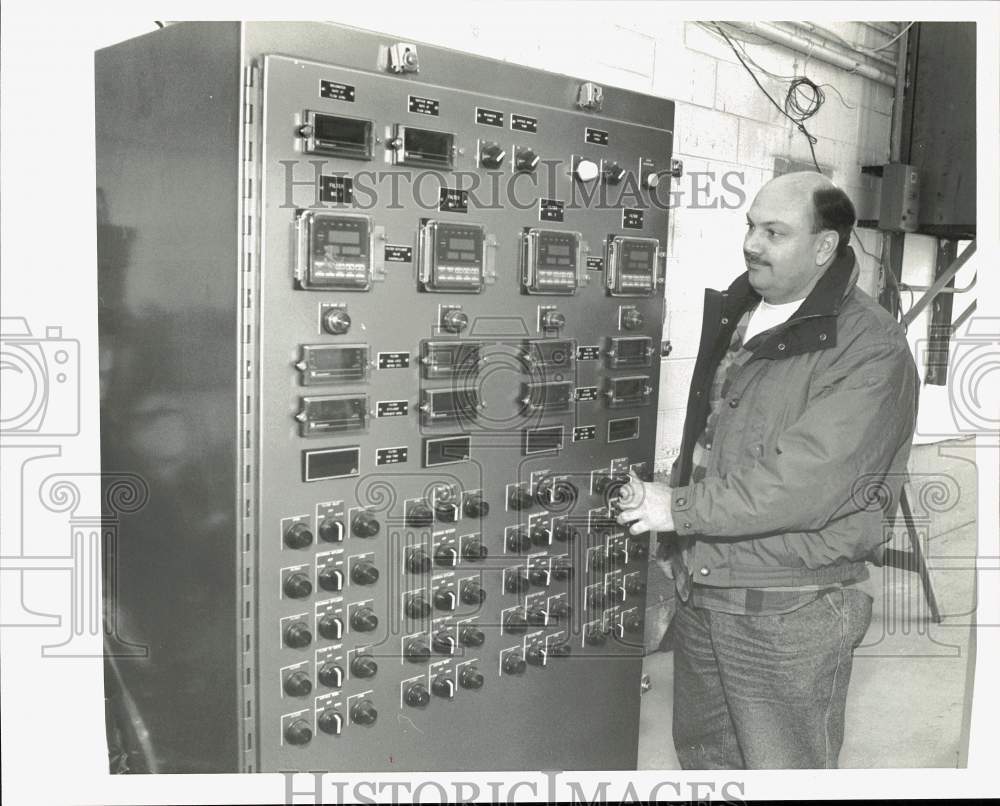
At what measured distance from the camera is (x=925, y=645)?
2.42 m

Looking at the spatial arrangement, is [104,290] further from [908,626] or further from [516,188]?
[908,626]

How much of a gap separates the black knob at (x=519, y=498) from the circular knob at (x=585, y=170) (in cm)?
81

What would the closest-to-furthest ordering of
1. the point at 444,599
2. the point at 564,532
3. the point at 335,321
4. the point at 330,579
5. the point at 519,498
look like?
the point at 335,321 → the point at 330,579 → the point at 444,599 → the point at 519,498 → the point at 564,532

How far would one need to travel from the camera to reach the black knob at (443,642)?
7.41 ft

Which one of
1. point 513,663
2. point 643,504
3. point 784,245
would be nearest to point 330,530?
point 513,663

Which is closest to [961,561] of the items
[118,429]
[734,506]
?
[734,506]

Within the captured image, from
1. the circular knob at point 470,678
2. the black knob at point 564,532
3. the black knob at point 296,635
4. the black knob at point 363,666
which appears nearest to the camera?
the black knob at point 296,635

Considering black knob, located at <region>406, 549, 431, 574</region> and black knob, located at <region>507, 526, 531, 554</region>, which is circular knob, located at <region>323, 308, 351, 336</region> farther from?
black knob, located at <region>507, 526, 531, 554</region>

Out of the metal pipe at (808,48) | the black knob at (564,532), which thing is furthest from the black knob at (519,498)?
the metal pipe at (808,48)

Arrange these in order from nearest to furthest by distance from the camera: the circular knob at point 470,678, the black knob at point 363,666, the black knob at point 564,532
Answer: the black knob at point 363,666
the circular knob at point 470,678
the black knob at point 564,532

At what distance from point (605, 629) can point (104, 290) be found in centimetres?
160

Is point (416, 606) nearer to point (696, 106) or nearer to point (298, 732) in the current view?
point (298, 732)

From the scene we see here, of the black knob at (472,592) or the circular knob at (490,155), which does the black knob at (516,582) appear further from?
the circular knob at (490,155)

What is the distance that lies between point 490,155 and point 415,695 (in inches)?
51.4
